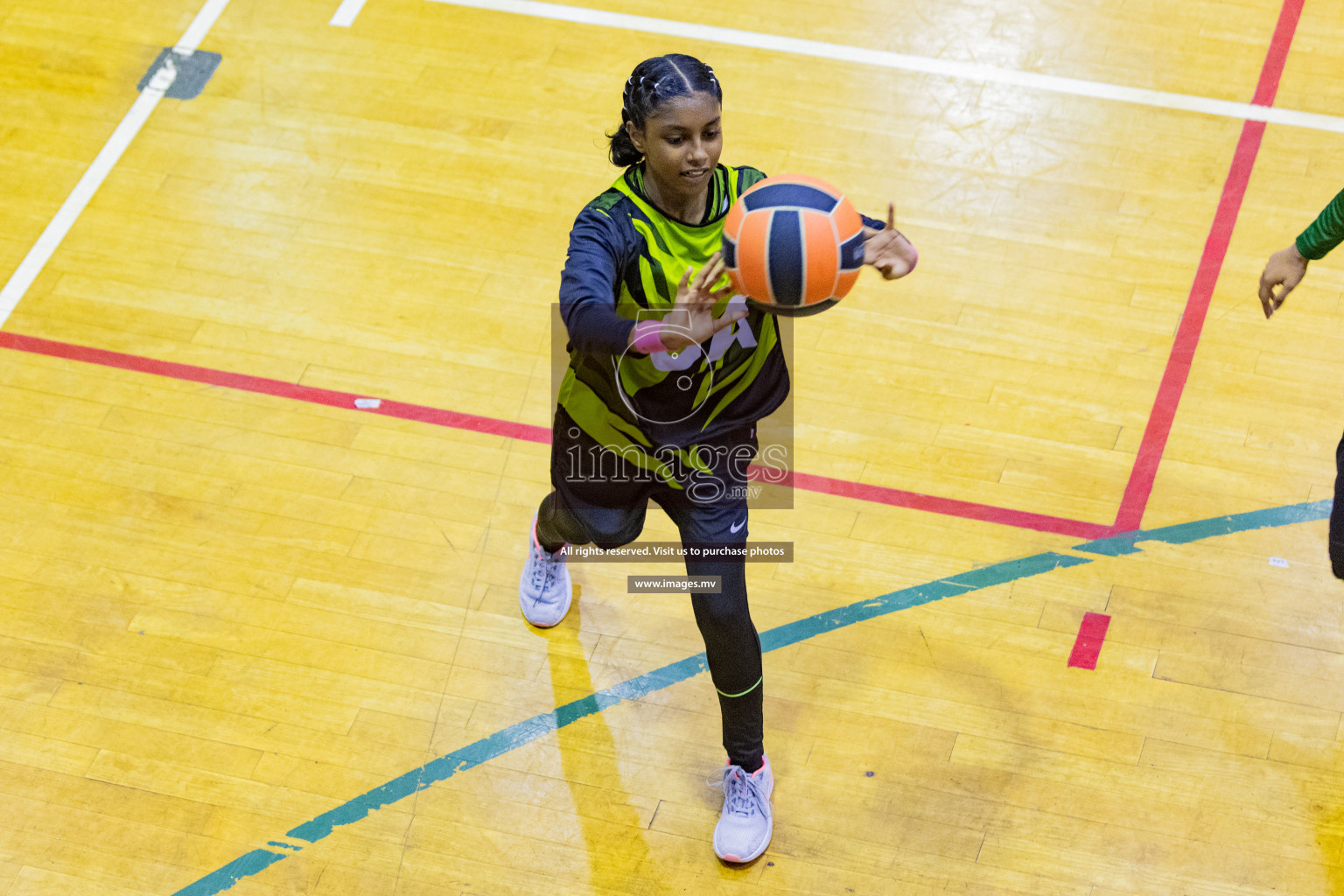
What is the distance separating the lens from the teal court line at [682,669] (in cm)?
380

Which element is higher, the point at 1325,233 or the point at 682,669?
the point at 1325,233

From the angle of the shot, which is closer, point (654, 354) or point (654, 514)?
point (654, 354)

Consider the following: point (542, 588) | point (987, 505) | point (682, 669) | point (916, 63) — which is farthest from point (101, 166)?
point (987, 505)

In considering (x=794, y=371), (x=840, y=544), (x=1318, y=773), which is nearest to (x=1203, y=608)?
(x=1318, y=773)

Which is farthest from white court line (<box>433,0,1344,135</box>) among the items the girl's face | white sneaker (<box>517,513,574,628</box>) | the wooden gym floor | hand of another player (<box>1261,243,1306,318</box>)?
the girl's face

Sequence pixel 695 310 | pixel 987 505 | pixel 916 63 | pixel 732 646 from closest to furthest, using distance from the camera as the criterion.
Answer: pixel 695 310, pixel 732 646, pixel 987 505, pixel 916 63

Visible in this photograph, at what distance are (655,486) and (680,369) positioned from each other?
420 mm

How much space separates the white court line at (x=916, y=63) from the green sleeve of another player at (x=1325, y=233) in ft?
8.30

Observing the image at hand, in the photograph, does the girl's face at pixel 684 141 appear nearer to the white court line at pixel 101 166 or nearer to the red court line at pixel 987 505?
the red court line at pixel 987 505

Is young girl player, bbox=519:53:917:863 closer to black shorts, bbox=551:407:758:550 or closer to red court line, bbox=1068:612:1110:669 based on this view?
black shorts, bbox=551:407:758:550

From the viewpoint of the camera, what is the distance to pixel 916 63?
20.0 feet

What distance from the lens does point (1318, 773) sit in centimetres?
383

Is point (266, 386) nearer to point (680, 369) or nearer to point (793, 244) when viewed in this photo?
point (680, 369)

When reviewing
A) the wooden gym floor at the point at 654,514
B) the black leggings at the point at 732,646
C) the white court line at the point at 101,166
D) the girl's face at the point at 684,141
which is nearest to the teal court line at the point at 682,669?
the wooden gym floor at the point at 654,514
